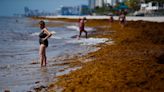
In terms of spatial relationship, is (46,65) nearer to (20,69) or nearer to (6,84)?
(20,69)

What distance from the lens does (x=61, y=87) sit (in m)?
9.17

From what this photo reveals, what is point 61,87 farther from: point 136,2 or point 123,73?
point 136,2

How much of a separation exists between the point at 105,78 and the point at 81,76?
932mm

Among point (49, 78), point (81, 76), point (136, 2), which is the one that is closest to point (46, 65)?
point (49, 78)

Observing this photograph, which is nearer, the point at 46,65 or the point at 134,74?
the point at 134,74

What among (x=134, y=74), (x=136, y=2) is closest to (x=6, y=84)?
(x=134, y=74)

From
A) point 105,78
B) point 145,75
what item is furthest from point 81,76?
point 145,75

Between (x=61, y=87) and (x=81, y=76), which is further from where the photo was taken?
(x=81, y=76)

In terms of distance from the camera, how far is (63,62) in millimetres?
14250

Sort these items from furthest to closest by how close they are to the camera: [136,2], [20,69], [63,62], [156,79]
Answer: [136,2] < [63,62] < [20,69] < [156,79]

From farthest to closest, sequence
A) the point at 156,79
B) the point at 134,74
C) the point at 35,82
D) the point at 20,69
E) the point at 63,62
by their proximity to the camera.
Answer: the point at 63,62
the point at 20,69
the point at 35,82
the point at 134,74
the point at 156,79

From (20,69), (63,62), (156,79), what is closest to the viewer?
(156,79)

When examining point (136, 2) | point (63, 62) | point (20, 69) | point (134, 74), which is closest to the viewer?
point (134, 74)

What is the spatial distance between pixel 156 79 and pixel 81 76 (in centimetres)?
210
